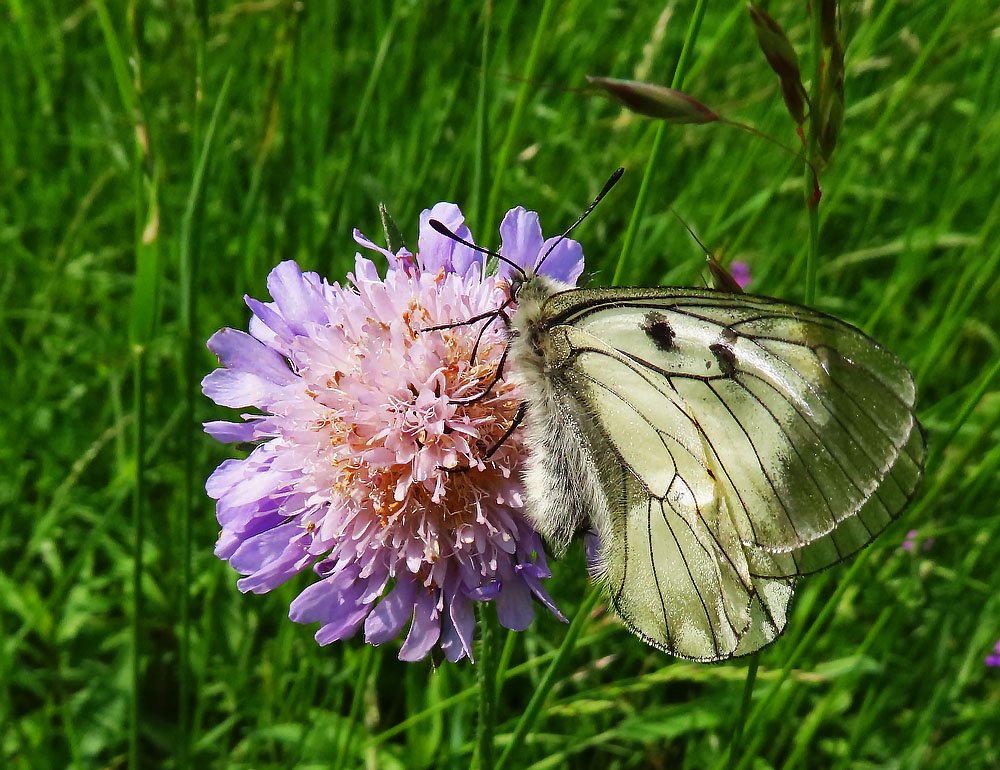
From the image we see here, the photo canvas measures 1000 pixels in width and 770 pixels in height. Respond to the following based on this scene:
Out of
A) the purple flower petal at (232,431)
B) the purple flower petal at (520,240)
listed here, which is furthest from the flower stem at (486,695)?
the purple flower petal at (520,240)

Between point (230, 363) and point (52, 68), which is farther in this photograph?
point (52, 68)

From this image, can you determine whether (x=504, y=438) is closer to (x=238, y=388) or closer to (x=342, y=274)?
(x=238, y=388)

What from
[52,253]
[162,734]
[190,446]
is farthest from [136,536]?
[52,253]

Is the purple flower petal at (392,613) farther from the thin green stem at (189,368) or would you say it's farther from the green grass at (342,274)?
the thin green stem at (189,368)

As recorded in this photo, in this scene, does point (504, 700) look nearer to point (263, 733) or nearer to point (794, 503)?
point (263, 733)

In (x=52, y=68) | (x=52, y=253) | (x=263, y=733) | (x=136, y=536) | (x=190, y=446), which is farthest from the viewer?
(x=52, y=68)

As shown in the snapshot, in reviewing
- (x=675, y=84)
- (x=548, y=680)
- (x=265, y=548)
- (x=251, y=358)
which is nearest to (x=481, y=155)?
(x=675, y=84)
